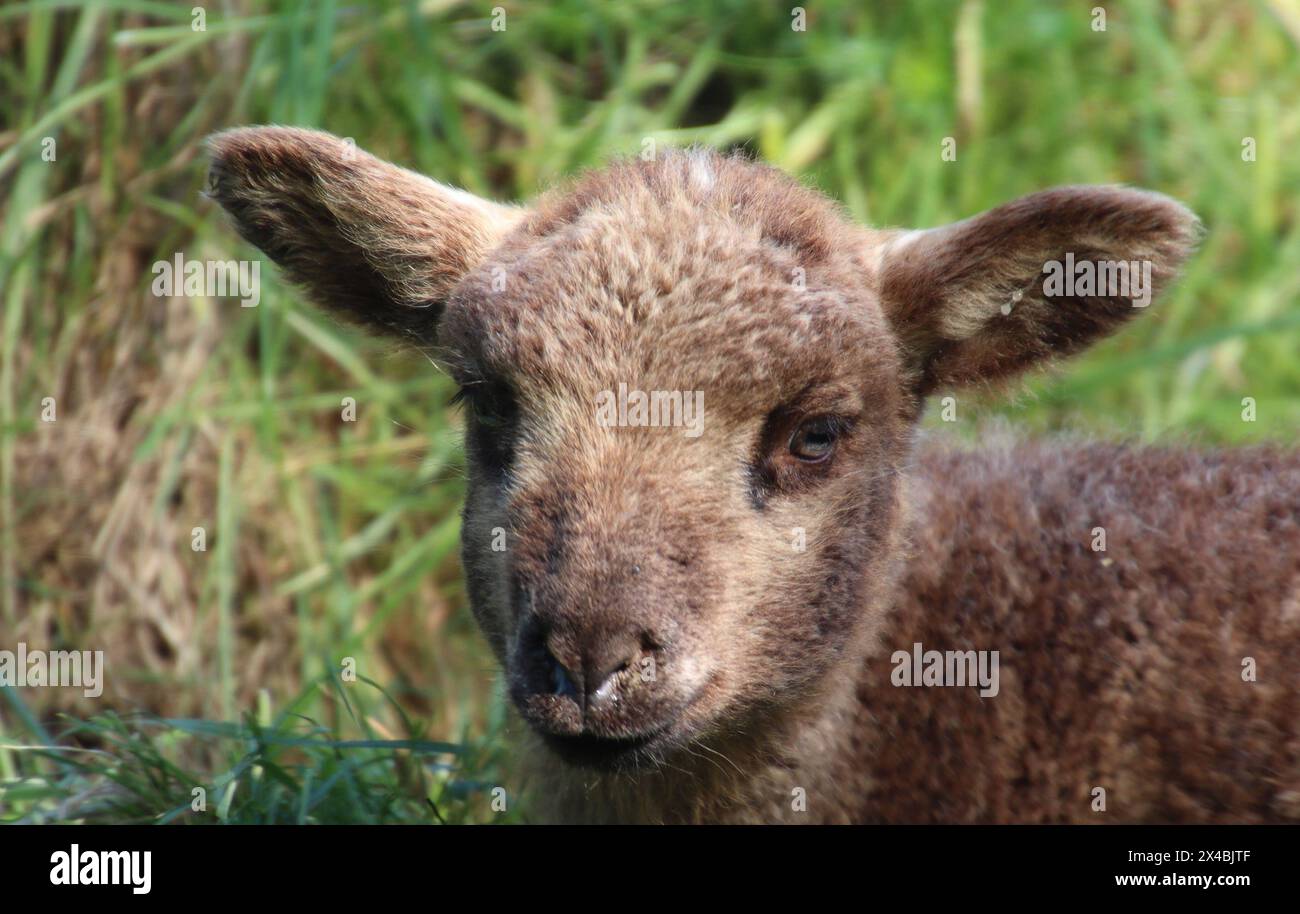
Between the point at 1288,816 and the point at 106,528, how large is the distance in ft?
19.2

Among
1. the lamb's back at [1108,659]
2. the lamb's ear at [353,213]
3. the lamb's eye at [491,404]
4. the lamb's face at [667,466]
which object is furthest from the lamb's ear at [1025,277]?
the lamb's ear at [353,213]

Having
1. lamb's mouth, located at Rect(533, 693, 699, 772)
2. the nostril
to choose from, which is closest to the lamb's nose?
the nostril

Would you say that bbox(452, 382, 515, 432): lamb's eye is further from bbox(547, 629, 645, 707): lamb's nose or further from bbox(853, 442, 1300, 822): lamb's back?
bbox(853, 442, 1300, 822): lamb's back

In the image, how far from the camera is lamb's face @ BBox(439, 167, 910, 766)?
4.50 m

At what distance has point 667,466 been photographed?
474 cm

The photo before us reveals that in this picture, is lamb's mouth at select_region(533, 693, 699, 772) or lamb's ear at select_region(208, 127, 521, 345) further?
lamb's ear at select_region(208, 127, 521, 345)

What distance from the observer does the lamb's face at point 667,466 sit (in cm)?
450

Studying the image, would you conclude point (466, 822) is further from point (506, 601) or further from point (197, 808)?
point (506, 601)

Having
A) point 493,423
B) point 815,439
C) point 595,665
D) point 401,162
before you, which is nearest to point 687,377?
point 815,439

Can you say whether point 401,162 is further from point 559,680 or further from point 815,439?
point 559,680

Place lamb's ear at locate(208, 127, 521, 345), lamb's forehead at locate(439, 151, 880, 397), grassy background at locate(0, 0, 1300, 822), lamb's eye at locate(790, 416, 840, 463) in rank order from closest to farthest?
1. lamb's forehead at locate(439, 151, 880, 397)
2. lamb's eye at locate(790, 416, 840, 463)
3. lamb's ear at locate(208, 127, 521, 345)
4. grassy background at locate(0, 0, 1300, 822)

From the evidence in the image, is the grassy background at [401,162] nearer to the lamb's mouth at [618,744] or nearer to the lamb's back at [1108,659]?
the lamb's back at [1108,659]

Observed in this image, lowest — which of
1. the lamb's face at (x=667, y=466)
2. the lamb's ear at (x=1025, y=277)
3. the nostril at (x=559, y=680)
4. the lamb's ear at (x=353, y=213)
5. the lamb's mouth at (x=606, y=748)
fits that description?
the lamb's mouth at (x=606, y=748)
